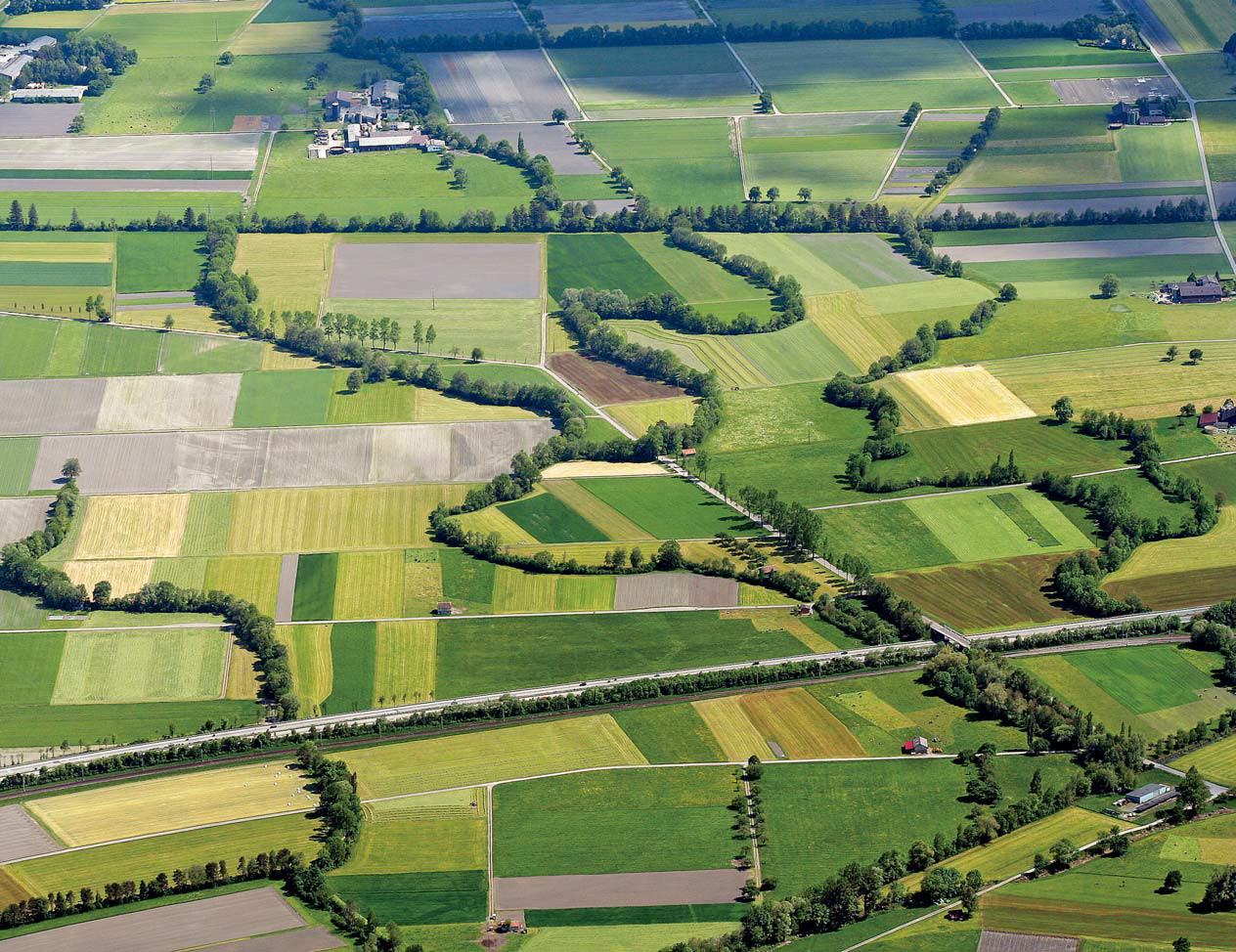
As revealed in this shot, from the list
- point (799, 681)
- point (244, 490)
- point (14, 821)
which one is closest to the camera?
point (14, 821)

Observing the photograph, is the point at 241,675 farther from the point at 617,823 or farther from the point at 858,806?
the point at 858,806

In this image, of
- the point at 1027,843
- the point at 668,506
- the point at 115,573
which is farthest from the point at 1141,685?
the point at 115,573

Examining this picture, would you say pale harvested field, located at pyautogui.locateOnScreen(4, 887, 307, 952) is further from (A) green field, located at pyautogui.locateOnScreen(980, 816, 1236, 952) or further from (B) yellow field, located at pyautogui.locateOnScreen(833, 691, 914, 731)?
(B) yellow field, located at pyautogui.locateOnScreen(833, 691, 914, 731)

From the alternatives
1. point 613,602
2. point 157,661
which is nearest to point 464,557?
point 613,602

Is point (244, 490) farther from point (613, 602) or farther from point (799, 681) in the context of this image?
point (799, 681)

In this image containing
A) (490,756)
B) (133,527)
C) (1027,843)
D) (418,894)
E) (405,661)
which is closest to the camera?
(418,894)

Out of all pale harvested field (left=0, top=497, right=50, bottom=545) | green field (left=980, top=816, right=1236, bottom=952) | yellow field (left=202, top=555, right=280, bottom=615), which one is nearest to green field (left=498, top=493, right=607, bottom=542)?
yellow field (left=202, top=555, right=280, bottom=615)
